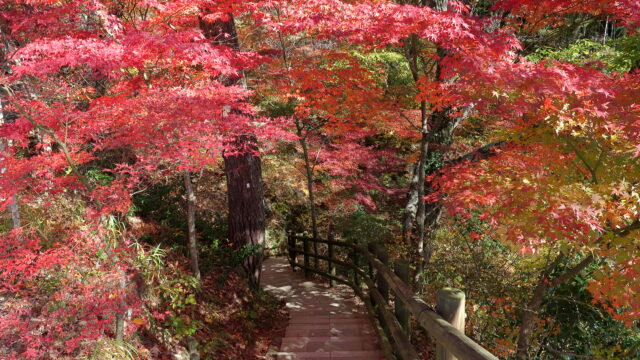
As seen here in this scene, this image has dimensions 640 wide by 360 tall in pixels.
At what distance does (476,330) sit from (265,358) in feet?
12.5

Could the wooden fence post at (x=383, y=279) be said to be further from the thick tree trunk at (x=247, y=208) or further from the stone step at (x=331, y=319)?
the thick tree trunk at (x=247, y=208)

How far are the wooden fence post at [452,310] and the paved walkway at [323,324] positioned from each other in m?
2.18

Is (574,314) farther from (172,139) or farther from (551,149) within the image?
(172,139)

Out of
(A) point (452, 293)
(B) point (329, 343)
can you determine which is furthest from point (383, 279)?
(A) point (452, 293)

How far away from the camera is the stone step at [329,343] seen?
15.3 ft

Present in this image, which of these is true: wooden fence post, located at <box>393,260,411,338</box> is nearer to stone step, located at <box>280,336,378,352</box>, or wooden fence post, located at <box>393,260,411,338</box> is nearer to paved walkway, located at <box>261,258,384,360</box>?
paved walkway, located at <box>261,258,384,360</box>

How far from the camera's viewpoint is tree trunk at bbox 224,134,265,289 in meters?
7.16

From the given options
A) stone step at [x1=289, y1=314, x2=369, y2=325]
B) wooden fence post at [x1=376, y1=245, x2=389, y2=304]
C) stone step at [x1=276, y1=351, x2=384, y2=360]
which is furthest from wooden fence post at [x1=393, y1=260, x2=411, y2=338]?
stone step at [x1=289, y1=314, x2=369, y2=325]

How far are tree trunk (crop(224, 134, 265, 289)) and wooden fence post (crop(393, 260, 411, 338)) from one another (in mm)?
4015

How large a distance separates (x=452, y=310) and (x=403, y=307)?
56.4 inches

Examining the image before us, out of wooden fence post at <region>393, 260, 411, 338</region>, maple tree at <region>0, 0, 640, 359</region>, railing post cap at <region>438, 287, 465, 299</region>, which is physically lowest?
wooden fence post at <region>393, 260, 411, 338</region>

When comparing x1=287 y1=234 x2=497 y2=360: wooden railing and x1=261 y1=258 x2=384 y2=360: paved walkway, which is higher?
x1=287 y1=234 x2=497 y2=360: wooden railing

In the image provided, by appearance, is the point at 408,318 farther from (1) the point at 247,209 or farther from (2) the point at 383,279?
(1) the point at 247,209

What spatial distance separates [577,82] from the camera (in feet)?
14.0
